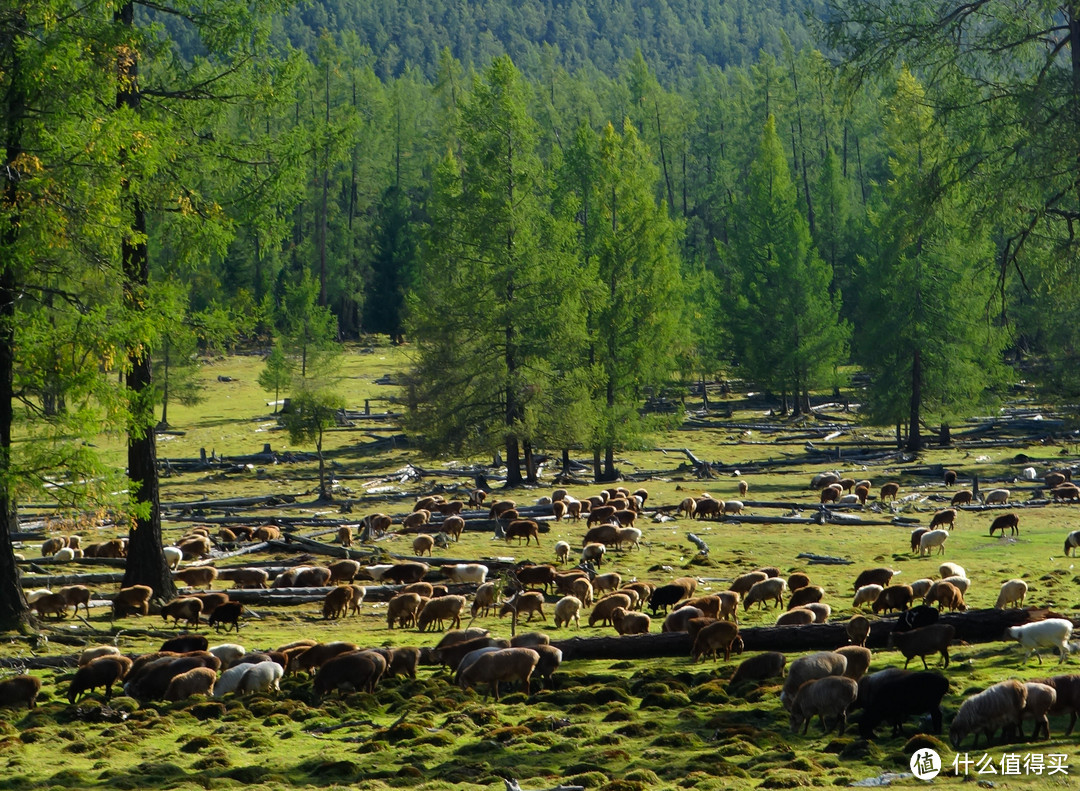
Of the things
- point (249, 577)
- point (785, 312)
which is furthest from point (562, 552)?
point (785, 312)

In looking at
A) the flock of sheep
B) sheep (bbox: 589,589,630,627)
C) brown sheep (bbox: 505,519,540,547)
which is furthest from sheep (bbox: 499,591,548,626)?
brown sheep (bbox: 505,519,540,547)

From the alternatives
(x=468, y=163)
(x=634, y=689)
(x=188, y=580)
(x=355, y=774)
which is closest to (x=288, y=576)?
(x=188, y=580)

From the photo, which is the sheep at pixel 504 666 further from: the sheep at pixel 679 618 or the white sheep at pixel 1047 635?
the white sheep at pixel 1047 635

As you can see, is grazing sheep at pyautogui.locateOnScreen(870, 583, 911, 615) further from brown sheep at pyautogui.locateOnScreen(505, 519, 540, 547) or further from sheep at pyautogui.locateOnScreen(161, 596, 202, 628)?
sheep at pyautogui.locateOnScreen(161, 596, 202, 628)

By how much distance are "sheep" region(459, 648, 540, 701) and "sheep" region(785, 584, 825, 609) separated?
668 cm

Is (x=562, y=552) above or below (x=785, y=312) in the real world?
below

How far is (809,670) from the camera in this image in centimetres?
1319

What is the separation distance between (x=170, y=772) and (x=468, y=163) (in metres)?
33.8

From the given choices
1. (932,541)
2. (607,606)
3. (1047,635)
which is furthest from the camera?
(932,541)

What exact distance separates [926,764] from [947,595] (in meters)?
8.57

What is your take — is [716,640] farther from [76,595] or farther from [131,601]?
[76,595]

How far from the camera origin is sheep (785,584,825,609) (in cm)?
1980

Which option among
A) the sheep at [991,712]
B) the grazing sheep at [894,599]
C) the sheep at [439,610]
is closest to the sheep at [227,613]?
the sheep at [439,610]

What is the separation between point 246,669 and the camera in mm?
15008
